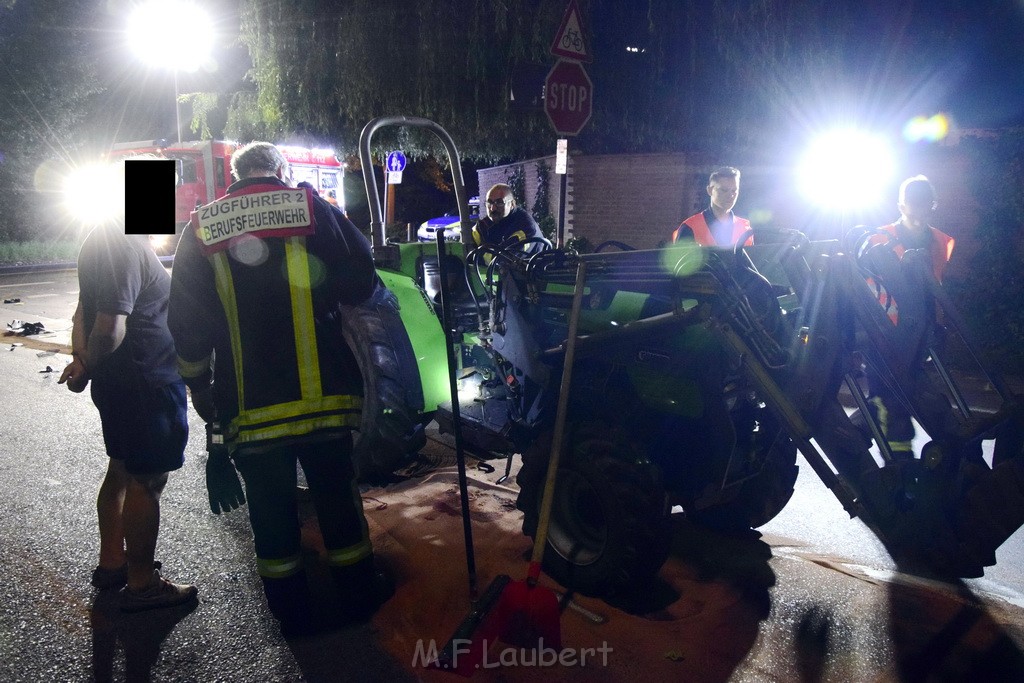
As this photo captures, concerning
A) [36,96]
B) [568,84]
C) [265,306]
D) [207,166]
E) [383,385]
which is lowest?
[383,385]

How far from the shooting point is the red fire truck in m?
18.2

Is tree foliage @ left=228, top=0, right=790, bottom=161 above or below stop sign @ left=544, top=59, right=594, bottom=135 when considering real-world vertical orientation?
above

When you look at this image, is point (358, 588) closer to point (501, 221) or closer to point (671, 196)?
point (501, 221)

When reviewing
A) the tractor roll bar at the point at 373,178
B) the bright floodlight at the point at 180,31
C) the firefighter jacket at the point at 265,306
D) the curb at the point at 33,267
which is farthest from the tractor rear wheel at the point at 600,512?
the curb at the point at 33,267

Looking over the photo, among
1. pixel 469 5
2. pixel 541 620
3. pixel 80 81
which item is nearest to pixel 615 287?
pixel 541 620

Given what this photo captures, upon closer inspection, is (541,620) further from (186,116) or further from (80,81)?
(80,81)

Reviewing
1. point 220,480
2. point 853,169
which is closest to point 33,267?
point 853,169

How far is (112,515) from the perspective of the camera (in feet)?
11.4

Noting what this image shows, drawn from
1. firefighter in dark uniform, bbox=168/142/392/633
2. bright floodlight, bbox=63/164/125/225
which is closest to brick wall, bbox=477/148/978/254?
firefighter in dark uniform, bbox=168/142/392/633

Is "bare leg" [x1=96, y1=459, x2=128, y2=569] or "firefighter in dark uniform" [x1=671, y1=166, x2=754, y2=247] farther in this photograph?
"firefighter in dark uniform" [x1=671, y1=166, x2=754, y2=247]

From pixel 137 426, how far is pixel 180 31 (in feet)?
46.6

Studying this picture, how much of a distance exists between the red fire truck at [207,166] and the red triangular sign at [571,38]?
12538 millimetres

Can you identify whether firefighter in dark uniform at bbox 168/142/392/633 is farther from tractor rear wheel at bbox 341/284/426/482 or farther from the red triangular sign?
the red triangular sign

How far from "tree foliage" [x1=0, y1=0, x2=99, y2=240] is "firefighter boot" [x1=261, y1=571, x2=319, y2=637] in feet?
91.8
